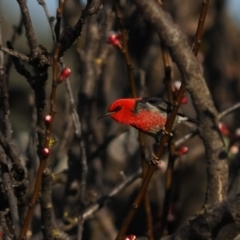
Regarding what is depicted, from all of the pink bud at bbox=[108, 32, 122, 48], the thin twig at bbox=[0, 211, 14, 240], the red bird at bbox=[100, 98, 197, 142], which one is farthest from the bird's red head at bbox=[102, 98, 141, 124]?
the thin twig at bbox=[0, 211, 14, 240]

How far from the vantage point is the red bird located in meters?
4.66

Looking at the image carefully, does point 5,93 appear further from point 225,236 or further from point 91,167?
point 91,167

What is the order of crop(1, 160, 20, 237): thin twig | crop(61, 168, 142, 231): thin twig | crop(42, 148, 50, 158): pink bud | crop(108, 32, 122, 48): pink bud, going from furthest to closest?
Result: crop(61, 168, 142, 231): thin twig → crop(108, 32, 122, 48): pink bud → crop(1, 160, 20, 237): thin twig → crop(42, 148, 50, 158): pink bud

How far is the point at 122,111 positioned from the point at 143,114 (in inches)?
7.6

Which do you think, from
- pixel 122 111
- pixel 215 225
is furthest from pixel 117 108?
pixel 215 225

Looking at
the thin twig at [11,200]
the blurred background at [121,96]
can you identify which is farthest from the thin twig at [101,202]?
the thin twig at [11,200]

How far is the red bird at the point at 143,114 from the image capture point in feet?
15.3

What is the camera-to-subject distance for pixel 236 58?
8.23 metres

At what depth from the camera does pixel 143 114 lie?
4.81 meters

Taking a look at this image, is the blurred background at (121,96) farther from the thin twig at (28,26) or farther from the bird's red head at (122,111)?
the thin twig at (28,26)

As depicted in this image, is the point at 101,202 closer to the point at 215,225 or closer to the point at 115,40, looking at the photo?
the point at 115,40

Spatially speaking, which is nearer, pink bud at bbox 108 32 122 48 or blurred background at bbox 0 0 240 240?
pink bud at bbox 108 32 122 48

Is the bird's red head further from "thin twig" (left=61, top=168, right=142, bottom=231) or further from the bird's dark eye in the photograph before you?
"thin twig" (left=61, top=168, right=142, bottom=231)

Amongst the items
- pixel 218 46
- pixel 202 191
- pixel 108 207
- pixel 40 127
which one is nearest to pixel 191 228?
pixel 40 127
